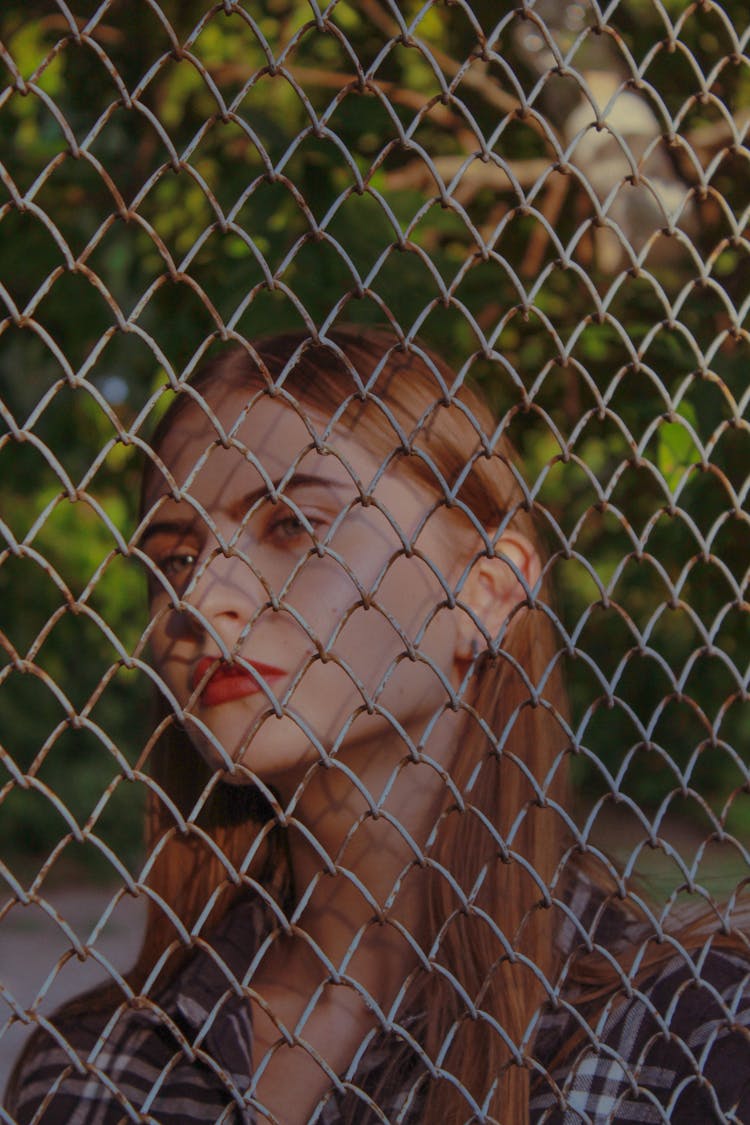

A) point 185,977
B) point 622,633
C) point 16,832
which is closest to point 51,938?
point 16,832

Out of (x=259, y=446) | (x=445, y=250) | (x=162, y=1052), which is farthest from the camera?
(x=445, y=250)

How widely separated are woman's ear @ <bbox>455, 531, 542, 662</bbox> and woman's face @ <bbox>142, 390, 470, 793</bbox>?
0.06 meters

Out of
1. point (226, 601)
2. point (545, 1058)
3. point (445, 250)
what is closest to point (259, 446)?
point (226, 601)

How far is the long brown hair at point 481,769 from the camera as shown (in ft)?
3.94

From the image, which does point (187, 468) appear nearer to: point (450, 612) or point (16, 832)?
point (450, 612)

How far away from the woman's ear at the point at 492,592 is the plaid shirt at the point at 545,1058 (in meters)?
0.28

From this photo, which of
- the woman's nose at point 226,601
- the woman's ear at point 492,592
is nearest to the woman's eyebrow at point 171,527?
the woman's nose at point 226,601

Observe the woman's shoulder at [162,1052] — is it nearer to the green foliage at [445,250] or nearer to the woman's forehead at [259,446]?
the green foliage at [445,250]

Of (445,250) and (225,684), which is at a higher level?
(445,250)

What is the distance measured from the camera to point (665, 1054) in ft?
4.12

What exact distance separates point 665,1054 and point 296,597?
523 millimetres

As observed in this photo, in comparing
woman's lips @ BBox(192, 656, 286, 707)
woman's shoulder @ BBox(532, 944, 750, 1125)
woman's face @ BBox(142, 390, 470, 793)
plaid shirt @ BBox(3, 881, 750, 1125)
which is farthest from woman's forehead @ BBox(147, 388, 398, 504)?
woman's shoulder @ BBox(532, 944, 750, 1125)

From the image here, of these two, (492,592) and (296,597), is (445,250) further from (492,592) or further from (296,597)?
(296,597)

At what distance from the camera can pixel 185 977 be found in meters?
1.52
